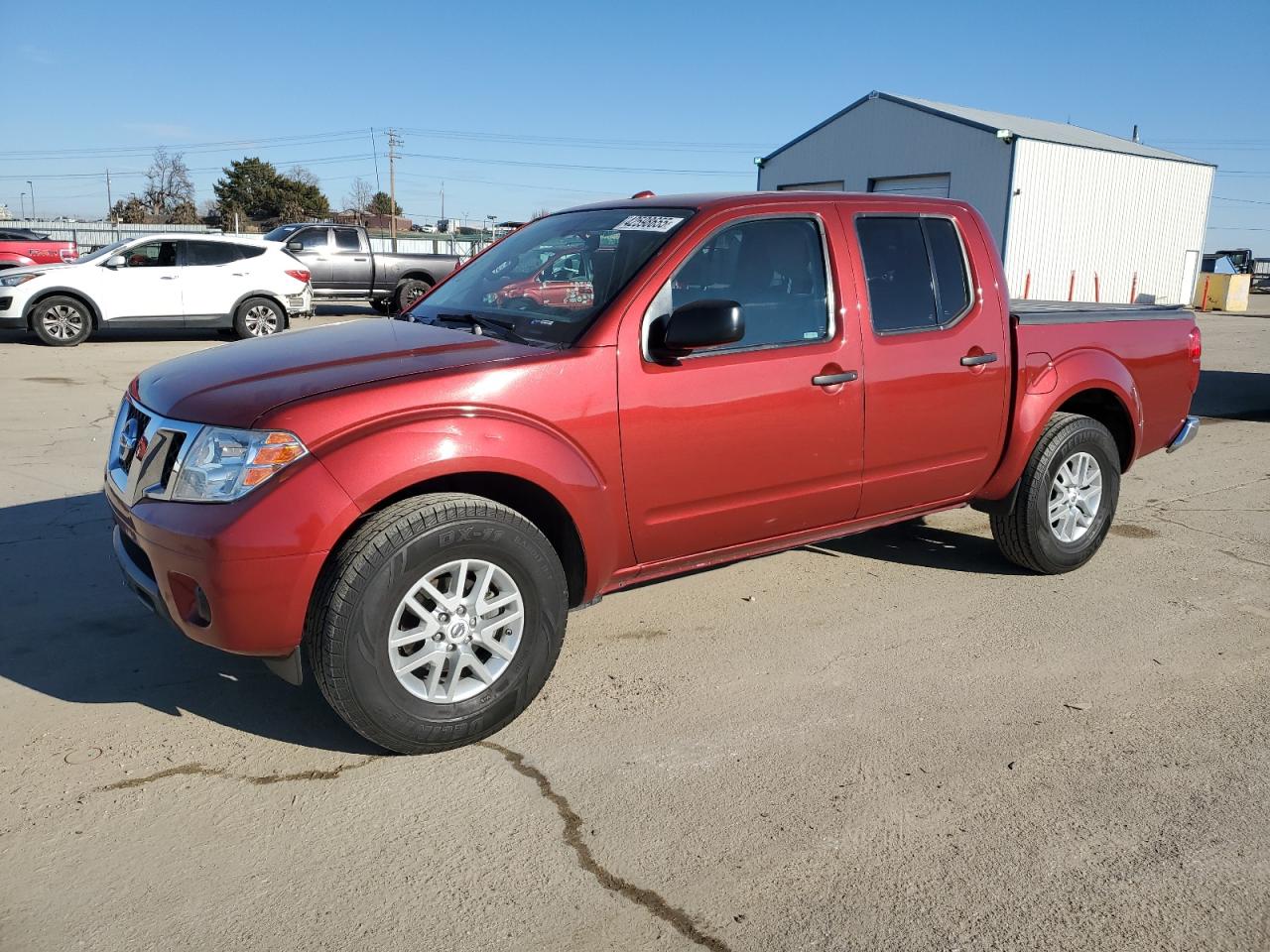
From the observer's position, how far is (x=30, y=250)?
922 inches

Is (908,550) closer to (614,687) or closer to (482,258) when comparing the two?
(614,687)

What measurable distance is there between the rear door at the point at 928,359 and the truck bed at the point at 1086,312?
13.7 inches

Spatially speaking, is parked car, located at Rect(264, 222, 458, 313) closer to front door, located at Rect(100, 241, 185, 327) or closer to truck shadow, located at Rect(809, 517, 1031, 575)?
front door, located at Rect(100, 241, 185, 327)

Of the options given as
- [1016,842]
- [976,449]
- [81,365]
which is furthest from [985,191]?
[1016,842]

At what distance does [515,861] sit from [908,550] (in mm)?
3513

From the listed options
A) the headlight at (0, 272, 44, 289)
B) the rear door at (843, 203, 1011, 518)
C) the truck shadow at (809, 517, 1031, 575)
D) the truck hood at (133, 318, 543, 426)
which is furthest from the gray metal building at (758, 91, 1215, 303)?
the truck hood at (133, 318, 543, 426)

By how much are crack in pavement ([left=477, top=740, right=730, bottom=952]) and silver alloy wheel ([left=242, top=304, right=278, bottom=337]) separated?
13.8 metres

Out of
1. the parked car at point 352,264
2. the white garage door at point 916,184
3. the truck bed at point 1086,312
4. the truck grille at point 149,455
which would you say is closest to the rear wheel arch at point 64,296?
the parked car at point 352,264

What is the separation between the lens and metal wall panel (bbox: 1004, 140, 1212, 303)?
28472mm

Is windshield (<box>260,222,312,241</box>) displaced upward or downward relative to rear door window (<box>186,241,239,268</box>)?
upward

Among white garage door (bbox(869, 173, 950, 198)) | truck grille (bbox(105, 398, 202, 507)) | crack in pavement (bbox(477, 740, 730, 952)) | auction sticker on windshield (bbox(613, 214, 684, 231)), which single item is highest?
white garage door (bbox(869, 173, 950, 198))

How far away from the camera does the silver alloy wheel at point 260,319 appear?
15.6 m

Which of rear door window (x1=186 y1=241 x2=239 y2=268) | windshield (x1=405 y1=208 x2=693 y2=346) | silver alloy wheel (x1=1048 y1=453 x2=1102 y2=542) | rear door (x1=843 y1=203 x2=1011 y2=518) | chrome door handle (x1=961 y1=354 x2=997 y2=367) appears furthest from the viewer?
rear door window (x1=186 y1=241 x2=239 y2=268)

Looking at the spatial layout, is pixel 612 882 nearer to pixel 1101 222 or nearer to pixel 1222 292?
pixel 1101 222
